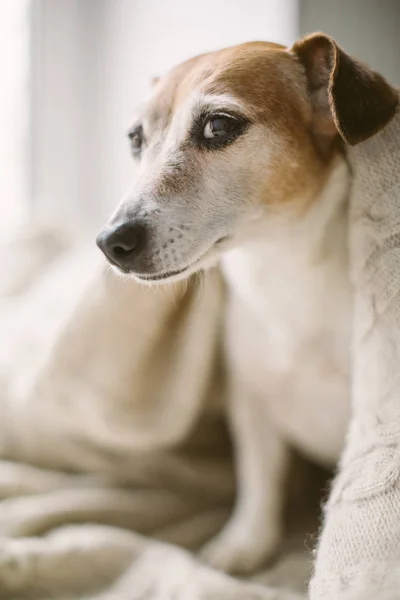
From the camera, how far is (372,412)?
0.81m

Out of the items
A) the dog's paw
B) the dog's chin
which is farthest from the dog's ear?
the dog's paw

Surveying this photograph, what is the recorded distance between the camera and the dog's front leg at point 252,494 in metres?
1.11

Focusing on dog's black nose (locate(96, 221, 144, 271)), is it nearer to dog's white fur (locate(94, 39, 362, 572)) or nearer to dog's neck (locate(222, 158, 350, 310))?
dog's white fur (locate(94, 39, 362, 572))

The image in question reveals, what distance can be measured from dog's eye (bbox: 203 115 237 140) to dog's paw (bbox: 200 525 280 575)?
2.28 ft

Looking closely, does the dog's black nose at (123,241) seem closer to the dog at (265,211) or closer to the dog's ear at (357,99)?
the dog at (265,211)

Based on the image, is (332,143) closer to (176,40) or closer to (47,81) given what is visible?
(176,40)

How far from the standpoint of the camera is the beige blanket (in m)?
0.97

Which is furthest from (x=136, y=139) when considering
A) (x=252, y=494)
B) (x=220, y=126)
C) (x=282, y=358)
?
(x=252, y=494)

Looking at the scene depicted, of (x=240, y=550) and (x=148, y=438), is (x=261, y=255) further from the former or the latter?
(x=240, y=550)

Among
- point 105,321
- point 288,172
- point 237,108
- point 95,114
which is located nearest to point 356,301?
point 288,172

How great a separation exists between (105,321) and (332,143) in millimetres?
490

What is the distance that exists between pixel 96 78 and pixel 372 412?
1781 mm

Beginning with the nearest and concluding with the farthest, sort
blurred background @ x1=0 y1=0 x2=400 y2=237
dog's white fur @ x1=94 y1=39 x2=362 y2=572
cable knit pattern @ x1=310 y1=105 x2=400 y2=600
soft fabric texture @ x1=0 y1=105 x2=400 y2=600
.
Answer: cable knit pattern @ x1=310 y1=105 x2=400 y2=600 < soft fabric texture @ x1=0 y1=105 x2=400 y2=600 < dog's white fur @ x1=94 y1=39 x2=362 y2=572 < blurred background @ x1=0 y1=0 x2=400 y2=237

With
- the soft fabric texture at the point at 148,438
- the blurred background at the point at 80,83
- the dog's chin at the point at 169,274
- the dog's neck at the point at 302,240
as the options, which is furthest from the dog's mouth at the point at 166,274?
the blurred background at the point at 80,83
